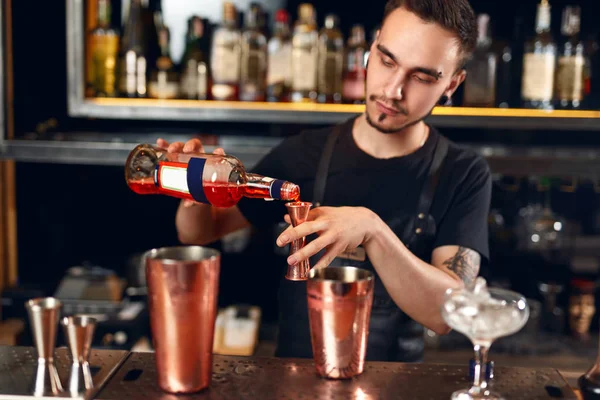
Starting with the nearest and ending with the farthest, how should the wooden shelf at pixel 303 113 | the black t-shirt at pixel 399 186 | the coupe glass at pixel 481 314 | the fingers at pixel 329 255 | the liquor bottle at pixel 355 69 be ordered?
the coupe glass at pixel 481 314 < the fingers at pixel 329 255 < the black t-shirt at pixel 399 186 < the wooden shelf at pixel 303 113 < the liquor bottle at pixel 355 69

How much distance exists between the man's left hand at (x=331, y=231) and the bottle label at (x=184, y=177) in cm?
18

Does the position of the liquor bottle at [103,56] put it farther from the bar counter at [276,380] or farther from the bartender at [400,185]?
the bar counter at [276,380]

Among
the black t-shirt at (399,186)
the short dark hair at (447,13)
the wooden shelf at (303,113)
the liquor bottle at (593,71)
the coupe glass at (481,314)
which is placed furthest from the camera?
the liquor bottle at (593,71)

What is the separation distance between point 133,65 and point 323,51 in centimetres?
62

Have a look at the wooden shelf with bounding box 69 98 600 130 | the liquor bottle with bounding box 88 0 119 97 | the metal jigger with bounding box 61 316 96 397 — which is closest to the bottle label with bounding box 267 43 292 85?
the wooden shelf with bounding box 69 98 600 130

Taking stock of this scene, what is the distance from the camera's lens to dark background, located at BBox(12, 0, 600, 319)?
2332 mm

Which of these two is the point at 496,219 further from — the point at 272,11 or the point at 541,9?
the point at 272,11

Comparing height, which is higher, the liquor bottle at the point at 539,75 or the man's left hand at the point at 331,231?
the liquor bottle at the point at 539,75

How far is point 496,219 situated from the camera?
7.90ft

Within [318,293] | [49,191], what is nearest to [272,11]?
[49,191]

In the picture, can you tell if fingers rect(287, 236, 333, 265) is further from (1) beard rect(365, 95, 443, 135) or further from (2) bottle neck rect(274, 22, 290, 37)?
(2) bottle neck rect(274, 22, 290, 37)

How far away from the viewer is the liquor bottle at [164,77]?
2.25 metres

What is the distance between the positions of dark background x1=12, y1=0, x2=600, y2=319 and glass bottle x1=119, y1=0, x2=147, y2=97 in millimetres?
143

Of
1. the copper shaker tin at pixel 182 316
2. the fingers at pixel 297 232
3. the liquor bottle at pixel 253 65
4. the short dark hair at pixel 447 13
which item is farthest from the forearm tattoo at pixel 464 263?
the liquor bottle at pixel 253 65
